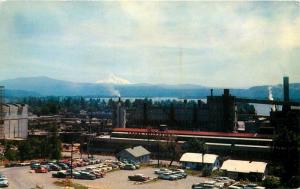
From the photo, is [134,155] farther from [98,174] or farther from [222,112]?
[222,112]

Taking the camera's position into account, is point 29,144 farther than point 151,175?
Yes

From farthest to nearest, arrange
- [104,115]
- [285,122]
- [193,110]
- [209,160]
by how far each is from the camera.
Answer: [104,115] → [193,110] → [285,122] → [209,160]

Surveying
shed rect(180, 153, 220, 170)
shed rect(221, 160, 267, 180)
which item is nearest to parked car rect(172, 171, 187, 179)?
shed rect(221, 160, 267, 180)

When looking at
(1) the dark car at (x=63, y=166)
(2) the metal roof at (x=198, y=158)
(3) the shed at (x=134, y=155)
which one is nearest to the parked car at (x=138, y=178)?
(1) the dark car at (x=63, y=166)

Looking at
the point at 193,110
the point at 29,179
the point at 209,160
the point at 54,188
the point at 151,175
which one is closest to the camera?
the point at 54,188

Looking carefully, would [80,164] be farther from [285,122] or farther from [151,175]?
[285,122]

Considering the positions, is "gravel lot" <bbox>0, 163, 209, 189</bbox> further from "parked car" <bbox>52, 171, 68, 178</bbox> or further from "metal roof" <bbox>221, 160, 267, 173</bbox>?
"metal roof" <bbox>221, 160, 267, 173</bbox>

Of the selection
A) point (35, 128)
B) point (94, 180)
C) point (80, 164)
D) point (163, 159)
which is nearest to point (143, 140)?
point (163, 159)
